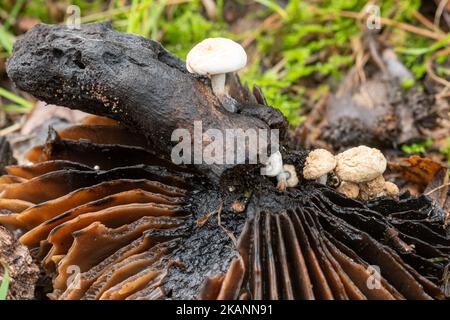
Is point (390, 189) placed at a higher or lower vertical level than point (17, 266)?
higher

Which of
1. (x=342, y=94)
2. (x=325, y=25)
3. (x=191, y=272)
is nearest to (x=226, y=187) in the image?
(x=191, y=272)

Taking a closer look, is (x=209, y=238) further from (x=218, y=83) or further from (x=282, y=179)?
(x=218, y=83)

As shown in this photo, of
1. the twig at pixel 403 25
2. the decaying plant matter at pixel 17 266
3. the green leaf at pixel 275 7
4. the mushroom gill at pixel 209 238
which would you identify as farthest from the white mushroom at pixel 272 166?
the twig at pixel 403 25

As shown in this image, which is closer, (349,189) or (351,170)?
(351,170)

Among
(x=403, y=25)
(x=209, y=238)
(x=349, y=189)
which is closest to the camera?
(x=209, y=238)

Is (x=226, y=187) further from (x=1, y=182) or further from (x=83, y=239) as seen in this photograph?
(x=1, y=182)

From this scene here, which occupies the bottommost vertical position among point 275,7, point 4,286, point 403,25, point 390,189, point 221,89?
point 4,286

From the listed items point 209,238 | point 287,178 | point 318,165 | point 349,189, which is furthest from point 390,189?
point 209,238
